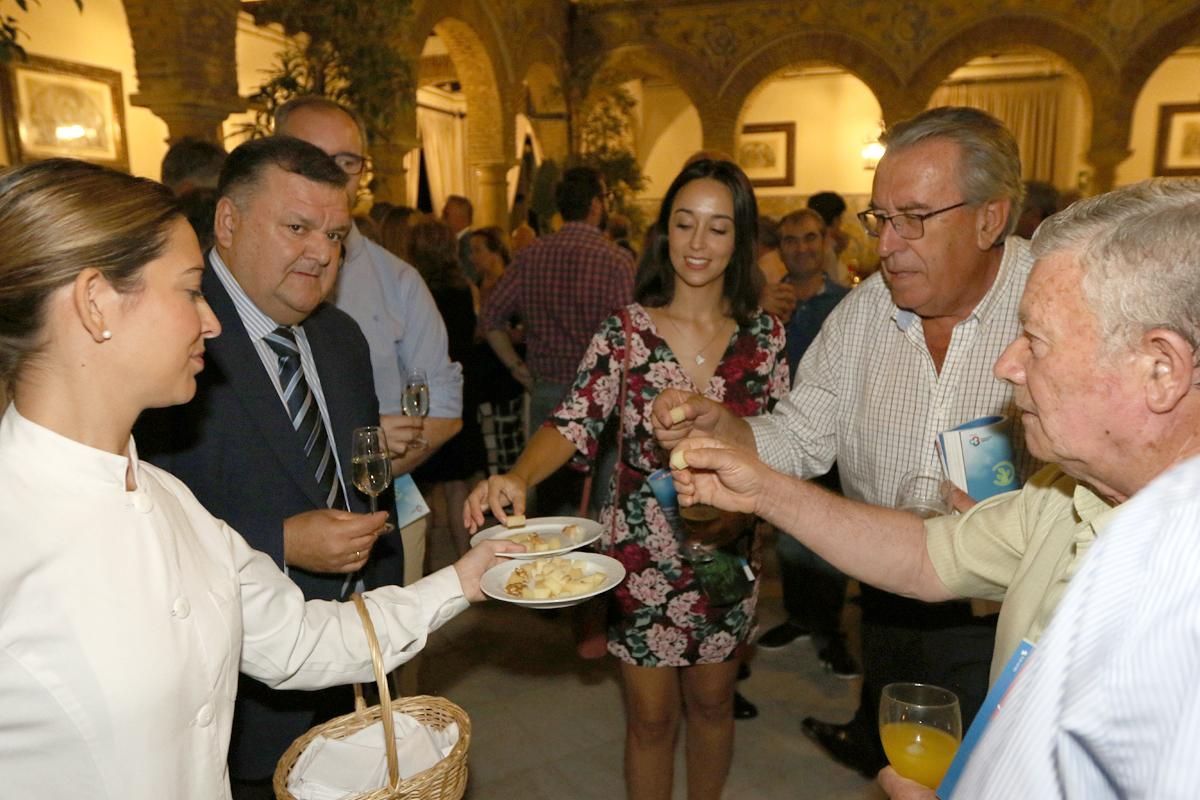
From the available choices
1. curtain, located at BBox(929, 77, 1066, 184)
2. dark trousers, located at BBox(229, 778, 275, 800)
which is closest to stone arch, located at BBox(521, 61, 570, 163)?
curtain, located at BBox(929, 77, 1066, 184)

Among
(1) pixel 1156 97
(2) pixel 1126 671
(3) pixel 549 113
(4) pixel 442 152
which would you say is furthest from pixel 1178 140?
(2) pixel 1126 671

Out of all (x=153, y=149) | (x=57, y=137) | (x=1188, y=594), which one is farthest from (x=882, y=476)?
(x=153, y=149)

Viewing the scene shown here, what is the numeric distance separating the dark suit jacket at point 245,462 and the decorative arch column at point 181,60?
15.3 feet

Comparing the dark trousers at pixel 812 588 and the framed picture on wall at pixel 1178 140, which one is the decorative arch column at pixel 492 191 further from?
the framed picture on wall at pixel 1178 140

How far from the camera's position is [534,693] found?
404cm

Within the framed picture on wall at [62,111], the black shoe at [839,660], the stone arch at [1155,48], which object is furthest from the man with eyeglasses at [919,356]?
the stone arch at [1155,48]

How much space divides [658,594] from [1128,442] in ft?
5.42

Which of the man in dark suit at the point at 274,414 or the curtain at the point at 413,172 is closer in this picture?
the man in dark suit at the point at 274,414

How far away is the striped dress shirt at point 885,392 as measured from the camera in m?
2.25

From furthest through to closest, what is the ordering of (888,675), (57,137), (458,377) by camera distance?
(57,137) < (458,377) < (888,675)

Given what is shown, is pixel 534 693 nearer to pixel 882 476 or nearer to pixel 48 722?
pixel 882 476

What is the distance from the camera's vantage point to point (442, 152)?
50.8ft

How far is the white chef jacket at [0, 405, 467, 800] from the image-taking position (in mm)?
1169

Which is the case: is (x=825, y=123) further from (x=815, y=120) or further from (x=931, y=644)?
(x=931, y=644)
